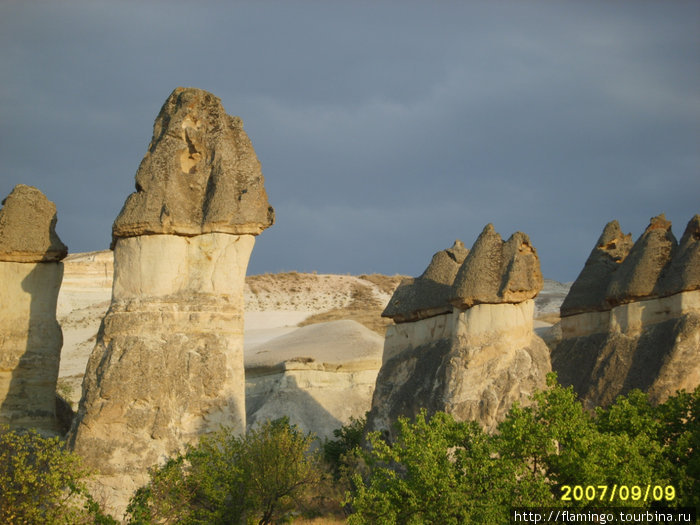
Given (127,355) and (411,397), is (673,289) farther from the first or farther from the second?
(127,355)

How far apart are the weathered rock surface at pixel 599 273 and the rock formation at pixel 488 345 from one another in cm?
513

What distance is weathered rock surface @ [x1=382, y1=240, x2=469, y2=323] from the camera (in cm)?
2206

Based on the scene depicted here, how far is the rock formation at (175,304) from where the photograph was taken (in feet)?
53.8

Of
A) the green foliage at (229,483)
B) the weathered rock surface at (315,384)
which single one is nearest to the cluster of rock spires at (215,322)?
the green foliage at (229,483)

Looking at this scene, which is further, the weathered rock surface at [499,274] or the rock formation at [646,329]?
the rock formation at [646,329]

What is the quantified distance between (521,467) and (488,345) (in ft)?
17.1

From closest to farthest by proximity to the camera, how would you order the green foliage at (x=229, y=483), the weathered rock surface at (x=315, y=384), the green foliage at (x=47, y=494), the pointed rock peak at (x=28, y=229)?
the green foliage at (x=47, y=494), the green foliage at (x=229, y=483), the pointed rock peak at (x=28, y=229), the weathered rock surface at (x=315, y=384)

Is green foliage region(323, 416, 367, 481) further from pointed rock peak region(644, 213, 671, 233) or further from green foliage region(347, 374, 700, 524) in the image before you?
green foliage region(347, 374, 700, 524)

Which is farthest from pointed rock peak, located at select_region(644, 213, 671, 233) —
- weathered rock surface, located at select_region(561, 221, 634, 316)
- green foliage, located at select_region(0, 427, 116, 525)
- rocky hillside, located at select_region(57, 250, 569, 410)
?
rocky hillside, located at select_region(57, 250, 569, 410)

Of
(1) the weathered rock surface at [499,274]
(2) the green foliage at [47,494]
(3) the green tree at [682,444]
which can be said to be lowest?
(2) the green foliage at [47,494]

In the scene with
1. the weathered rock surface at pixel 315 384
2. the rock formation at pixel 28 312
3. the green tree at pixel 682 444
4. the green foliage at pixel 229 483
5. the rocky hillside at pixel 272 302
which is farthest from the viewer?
the rocky hillside at pixel 272 302

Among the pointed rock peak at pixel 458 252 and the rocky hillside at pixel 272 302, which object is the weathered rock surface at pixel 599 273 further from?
the rocky hillside at pixel 272 302

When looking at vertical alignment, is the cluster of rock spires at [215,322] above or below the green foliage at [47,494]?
above

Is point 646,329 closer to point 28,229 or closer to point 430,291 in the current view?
point 430,291
